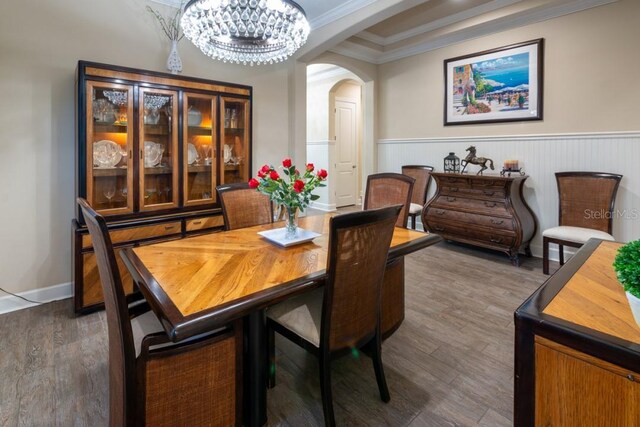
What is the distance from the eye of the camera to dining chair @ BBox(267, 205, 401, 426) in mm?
1394

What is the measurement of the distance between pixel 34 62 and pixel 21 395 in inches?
94.8

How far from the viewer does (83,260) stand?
2.57 meters

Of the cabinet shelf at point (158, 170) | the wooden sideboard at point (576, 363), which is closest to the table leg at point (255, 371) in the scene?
the wooden sideboard at point (576, 363)

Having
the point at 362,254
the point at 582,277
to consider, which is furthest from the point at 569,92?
the point at 362,254

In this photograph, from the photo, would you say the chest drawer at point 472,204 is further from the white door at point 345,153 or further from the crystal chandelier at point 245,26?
the white door at point 345,153

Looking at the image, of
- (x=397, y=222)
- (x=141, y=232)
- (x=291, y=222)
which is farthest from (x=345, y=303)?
(x=141, y=232)

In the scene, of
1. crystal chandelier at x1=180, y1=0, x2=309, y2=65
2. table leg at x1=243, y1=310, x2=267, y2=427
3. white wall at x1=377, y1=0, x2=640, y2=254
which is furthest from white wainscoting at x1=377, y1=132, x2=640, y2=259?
table leg at x1=243, y1=310, x2=267, y2=427

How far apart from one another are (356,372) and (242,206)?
145 centimetres

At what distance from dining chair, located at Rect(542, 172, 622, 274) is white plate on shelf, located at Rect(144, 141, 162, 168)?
384 centimetres

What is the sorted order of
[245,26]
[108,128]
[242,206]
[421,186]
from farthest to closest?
1. [421,186]
2. [108,128]
3. [242,206]
4. [245,26]

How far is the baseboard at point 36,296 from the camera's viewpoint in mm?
2738

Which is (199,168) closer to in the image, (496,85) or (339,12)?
(339,12)

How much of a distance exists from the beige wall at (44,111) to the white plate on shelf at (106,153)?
1.05ft

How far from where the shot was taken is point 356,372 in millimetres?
2018
